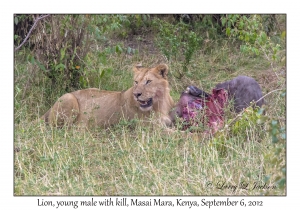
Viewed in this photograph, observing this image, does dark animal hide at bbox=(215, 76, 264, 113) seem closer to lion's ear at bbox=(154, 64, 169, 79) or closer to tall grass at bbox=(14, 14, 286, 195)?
tall grass at bbox=(14, 14, 286, 195)

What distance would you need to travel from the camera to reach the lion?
7.34 m

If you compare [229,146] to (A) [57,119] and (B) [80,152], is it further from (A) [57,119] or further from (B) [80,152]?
(A) [57,119]

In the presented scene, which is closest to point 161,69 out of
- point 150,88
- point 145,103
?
point 150,88

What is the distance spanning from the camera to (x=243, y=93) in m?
7.36

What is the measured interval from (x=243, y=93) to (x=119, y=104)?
1.61 m

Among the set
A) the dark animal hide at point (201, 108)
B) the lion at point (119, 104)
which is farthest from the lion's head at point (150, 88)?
the dark animal hide at point (201, 108)

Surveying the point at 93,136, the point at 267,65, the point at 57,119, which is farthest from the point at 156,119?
the point at 267,65

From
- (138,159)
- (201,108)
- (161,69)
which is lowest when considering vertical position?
(138,159)

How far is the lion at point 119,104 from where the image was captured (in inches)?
289

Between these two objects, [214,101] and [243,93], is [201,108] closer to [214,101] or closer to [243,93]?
[214,101]

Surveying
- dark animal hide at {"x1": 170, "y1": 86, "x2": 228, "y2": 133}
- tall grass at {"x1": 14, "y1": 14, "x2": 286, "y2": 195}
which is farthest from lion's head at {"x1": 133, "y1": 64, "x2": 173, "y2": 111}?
tall grass at {"x1": 14, "y1": 14, "x2": 286, "y2": 195}

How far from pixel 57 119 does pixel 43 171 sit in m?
1.81

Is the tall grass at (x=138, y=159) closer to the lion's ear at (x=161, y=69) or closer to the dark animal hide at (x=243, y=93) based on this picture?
the dark animal hide at (x=243, y=93)

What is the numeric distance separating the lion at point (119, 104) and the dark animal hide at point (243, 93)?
82 centimetres
